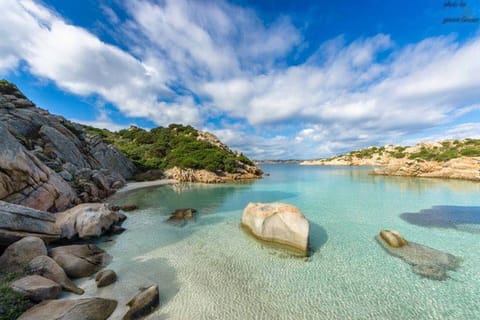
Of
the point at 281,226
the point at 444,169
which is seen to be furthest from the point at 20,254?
the point at 444,169

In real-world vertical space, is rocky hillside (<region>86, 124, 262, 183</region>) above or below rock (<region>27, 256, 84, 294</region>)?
above

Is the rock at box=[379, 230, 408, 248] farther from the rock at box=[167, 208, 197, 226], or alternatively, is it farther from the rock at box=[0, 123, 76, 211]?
the rock at box=[0, 123, 76, 211]

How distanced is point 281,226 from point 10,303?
8.14 meters

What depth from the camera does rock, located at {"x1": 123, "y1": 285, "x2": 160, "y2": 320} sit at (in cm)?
464

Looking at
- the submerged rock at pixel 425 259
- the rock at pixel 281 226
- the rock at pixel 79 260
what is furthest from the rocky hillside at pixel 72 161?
the submerged rock at pixel 425 259

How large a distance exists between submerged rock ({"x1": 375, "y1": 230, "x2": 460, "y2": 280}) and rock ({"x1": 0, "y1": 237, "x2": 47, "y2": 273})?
12131 mm

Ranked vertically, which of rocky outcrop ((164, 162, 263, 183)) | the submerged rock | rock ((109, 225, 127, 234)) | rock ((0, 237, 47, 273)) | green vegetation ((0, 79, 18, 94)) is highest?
green vegetation ((0, 79, 18, 94))

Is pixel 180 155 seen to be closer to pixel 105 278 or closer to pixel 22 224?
pixel 22 224

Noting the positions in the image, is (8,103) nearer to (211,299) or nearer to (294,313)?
(211,299)

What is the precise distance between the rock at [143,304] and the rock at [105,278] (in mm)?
1322

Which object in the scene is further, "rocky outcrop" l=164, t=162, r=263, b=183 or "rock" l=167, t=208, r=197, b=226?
"rocky outcrop" l=164, t=162, r=263, b=183

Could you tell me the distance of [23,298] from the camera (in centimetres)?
444

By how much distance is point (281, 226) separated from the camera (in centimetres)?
895

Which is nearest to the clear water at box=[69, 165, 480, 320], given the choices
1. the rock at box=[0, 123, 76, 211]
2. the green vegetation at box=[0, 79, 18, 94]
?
the rock at box=[0, 123, 76, 211]
